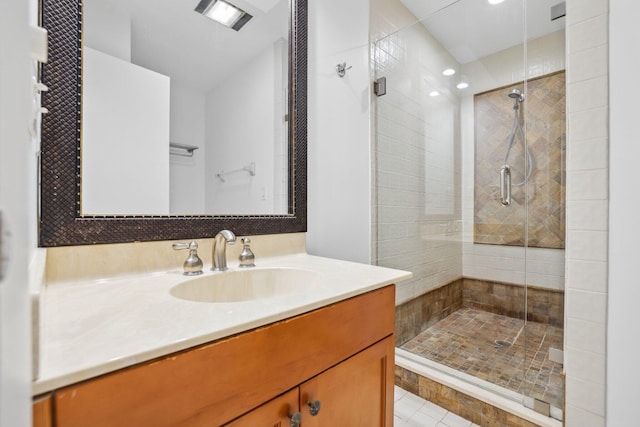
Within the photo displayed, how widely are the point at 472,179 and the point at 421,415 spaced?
1428 millimetres

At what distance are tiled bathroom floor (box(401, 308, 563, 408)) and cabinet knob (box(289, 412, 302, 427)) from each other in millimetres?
→ 1092

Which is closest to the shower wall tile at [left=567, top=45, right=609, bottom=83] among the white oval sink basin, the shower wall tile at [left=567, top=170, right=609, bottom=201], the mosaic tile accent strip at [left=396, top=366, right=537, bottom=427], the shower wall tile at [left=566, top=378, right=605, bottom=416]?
the shower wall tile at [left=567, top=170, right=609, bottom=201]

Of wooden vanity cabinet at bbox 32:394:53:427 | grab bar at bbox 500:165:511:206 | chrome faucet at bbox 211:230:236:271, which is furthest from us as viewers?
grab bar at bbox 500:165:511:206

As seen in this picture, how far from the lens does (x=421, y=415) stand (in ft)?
4.22

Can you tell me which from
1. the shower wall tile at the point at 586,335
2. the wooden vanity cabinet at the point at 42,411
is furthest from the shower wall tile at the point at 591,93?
the wooden vanity cabinet at the point at 42,411

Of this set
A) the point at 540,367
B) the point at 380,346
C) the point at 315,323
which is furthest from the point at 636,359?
the point at 315,323

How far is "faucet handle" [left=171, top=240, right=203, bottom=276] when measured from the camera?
3.01 ft

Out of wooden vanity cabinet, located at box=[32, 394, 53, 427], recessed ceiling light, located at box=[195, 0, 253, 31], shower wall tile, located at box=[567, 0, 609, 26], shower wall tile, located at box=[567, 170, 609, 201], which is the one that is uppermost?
recessed ceiling light, located at box=[195, 0, 253, 31]

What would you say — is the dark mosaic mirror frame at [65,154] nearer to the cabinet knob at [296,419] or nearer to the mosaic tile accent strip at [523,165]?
the cabinet knob at [296,419]

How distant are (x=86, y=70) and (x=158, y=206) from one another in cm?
43

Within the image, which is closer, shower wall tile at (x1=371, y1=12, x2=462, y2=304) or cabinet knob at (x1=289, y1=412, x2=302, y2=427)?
cabinet knob at (x1=289, y1=412, x2=302, y2=427)

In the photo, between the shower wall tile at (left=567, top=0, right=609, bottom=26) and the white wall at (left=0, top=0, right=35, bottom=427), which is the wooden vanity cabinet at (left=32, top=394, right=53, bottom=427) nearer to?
the white wall at (left=0, top=0, right=35, bottom=427)

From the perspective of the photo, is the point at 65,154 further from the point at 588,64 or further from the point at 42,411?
the point at 588,64

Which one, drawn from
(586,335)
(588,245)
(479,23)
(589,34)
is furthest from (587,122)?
(479,23)
